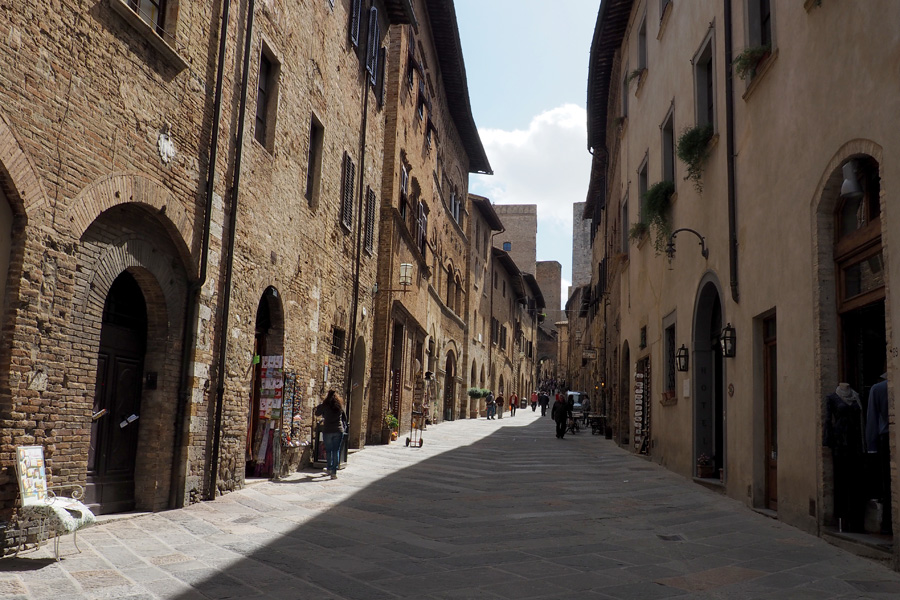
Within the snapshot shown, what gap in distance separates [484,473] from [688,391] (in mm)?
3323

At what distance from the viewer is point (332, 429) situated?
36.4 ft

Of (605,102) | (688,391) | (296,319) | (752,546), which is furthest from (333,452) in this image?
(605,102)

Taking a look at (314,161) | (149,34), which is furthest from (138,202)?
(314,161)

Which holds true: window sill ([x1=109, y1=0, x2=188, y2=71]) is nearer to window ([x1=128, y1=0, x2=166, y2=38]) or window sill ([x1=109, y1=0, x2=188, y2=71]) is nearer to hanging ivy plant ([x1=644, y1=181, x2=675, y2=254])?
window ([x1=128, y1=0, x2=166, y2=38])

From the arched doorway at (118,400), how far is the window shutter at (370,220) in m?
7.94

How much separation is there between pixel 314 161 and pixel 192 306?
14.9 feet

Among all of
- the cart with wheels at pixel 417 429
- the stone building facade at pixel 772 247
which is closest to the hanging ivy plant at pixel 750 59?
the stone building facade at pixel 772 247

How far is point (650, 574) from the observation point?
209 inches

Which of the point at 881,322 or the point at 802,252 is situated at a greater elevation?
the point at 802,252

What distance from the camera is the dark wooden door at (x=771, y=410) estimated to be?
8.08 metres

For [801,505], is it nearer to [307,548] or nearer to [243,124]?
[307,548]

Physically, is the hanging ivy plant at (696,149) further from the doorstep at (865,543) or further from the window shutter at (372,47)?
the window shutter at (372,47)

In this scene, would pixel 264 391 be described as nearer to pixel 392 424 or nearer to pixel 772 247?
pixel 772 247

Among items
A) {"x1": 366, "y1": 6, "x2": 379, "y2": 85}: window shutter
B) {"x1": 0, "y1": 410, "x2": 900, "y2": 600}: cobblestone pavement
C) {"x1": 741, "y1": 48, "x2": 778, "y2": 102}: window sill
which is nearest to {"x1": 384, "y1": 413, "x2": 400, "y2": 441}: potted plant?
{"x1": 0, "y1": 410, "x2": 900, "y2": 600}: cobblestone pavement
